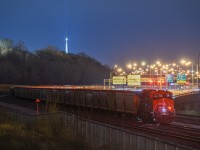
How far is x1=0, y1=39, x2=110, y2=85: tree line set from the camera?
141 metres

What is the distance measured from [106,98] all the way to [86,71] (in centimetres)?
14718

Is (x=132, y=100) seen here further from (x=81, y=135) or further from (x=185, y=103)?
(x=185, y=103)

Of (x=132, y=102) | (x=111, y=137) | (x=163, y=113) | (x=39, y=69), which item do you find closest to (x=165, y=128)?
(x=163, y=113)

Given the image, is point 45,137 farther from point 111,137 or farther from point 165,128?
point 165,128

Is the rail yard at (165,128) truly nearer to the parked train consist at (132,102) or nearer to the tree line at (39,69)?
the parked train consist at (132,102)

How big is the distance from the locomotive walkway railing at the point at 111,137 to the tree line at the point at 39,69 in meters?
117

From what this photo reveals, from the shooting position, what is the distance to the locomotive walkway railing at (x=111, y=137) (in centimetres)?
1501

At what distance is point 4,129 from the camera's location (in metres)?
19.7

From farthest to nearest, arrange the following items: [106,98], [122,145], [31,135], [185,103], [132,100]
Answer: [185,103]
[106,98]
[132,100]
[31,135]
[122,145]

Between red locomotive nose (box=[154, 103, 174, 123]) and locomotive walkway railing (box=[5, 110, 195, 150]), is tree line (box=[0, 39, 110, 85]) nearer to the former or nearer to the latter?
red locomotive nose (box=[154, 103, 174, 123])

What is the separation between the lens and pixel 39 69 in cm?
15275

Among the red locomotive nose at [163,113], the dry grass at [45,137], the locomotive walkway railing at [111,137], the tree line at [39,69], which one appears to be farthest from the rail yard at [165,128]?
the tree line at [39,69]

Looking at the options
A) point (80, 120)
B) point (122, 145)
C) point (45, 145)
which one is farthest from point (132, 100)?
point (45, 145)

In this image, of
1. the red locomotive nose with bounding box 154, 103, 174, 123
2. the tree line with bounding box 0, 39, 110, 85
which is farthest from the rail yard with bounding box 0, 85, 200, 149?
the tree line with bounding box 0, 39, 110, 85
